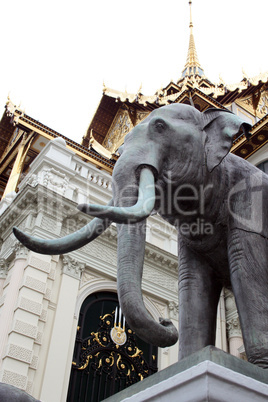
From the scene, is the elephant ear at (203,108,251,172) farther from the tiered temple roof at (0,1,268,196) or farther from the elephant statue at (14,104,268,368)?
the tiered temple roof at (0,1,268,196)

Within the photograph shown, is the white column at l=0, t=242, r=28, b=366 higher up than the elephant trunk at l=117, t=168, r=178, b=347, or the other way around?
the white column at l=0, t=242, r=28, b=366

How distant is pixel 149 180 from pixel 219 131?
1.93ft

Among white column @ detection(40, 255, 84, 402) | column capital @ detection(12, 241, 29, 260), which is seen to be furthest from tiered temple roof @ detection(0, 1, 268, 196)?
white column @ detection(40, 255, 84, 402)

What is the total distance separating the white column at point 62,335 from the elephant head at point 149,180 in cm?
679

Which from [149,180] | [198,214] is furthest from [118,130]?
[149,180]

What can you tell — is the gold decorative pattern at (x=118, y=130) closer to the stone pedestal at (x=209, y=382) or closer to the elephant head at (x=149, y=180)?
the elephant head at (x=149, y=180)

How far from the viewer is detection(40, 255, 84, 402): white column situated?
8102 millimetres

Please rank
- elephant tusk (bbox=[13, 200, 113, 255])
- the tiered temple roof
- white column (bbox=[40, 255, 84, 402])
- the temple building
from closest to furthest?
1. elephant tusk (bbox=[13, 200, 113, 255])
2. white column (bbox=[40, 255, 84, 402])
3. the temple building
4. the tiered temple roof

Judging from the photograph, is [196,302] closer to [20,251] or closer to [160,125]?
[160,125]

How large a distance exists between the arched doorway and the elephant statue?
23.0 ft

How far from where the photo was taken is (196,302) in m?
2.36

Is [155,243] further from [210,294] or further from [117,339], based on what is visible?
[210,294]

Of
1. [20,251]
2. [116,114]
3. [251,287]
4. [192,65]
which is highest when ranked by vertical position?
[192,65]

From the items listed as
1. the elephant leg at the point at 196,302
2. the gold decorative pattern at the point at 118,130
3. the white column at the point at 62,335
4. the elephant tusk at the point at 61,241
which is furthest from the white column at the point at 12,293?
the gold decorative pattern at the point at 118,130
